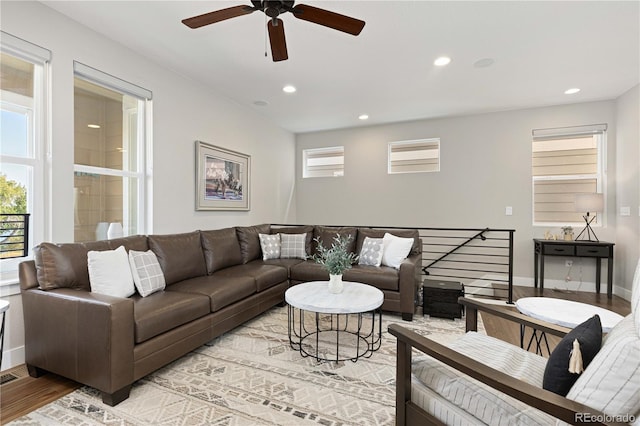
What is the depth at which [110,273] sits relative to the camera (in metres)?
2.21

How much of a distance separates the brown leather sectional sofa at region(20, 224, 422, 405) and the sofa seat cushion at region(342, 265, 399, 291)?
0.04ft

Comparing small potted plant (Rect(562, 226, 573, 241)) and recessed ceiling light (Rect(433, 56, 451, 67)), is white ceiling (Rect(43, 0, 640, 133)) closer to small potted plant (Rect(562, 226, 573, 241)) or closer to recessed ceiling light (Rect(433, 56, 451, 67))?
recessed ceiling light (Rect(433, 56, 451, 67))

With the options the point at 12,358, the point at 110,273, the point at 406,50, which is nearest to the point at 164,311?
the point at 110,273

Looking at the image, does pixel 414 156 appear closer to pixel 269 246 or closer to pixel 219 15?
pixel 269 246

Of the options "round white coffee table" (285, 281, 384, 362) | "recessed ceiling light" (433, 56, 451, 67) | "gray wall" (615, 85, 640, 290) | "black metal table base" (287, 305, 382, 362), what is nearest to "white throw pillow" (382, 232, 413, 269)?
"black metal table base" (287, 305, 382, 362)

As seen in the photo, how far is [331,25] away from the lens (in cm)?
189

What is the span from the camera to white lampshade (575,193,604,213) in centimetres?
407

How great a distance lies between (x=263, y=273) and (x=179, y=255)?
2.87 feet

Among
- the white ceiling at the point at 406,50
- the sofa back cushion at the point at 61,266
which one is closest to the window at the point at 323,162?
the white ceiling at the point at 406,50

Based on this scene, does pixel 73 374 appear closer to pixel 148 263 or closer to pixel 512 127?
pixel 148 263

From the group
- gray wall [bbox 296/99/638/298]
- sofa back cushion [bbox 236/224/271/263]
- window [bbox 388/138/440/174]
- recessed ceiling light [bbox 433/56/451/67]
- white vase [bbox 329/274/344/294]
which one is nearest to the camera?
white vase [bbox 329/274/344/294]

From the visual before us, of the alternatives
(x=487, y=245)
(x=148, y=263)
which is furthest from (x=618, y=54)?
(x=148, y=263)

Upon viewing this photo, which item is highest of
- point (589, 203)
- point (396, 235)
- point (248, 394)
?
point (589, 203)

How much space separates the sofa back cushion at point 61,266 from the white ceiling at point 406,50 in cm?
189
